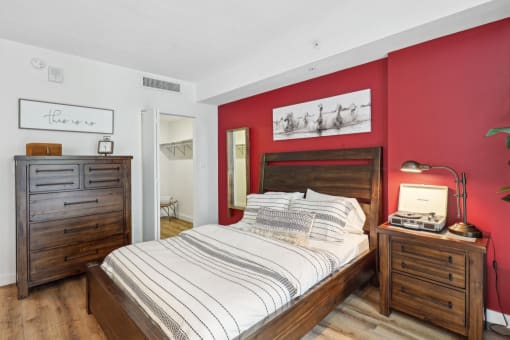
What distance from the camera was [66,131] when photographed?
309 cm

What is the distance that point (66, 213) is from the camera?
2707 mm

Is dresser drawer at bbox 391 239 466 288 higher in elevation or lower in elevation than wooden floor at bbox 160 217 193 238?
higher

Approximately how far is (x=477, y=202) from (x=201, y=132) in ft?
11.8

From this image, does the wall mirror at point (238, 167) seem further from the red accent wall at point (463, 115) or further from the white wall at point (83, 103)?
the red accent wall at point (463, 115)

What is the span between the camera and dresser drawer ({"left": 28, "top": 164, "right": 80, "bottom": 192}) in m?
2.51

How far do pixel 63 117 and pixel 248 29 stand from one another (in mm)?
2358

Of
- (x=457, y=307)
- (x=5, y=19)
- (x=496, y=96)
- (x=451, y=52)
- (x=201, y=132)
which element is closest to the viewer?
(x=457, y=307)

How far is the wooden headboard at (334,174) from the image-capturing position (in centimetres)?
264

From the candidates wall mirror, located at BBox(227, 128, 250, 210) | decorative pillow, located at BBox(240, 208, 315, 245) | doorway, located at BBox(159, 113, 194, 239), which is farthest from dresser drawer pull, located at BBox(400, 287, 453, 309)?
doorway, located at BBox(159, 113, 194, 239)

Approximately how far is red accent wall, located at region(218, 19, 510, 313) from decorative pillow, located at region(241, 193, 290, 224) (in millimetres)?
1031

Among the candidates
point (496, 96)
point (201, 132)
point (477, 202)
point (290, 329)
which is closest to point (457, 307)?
point (477, 202)

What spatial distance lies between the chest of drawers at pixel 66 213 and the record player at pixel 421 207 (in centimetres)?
286

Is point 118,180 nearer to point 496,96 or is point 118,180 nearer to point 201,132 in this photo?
point 201,132

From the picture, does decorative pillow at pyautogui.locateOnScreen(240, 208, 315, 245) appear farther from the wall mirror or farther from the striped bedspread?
the wall mirror
